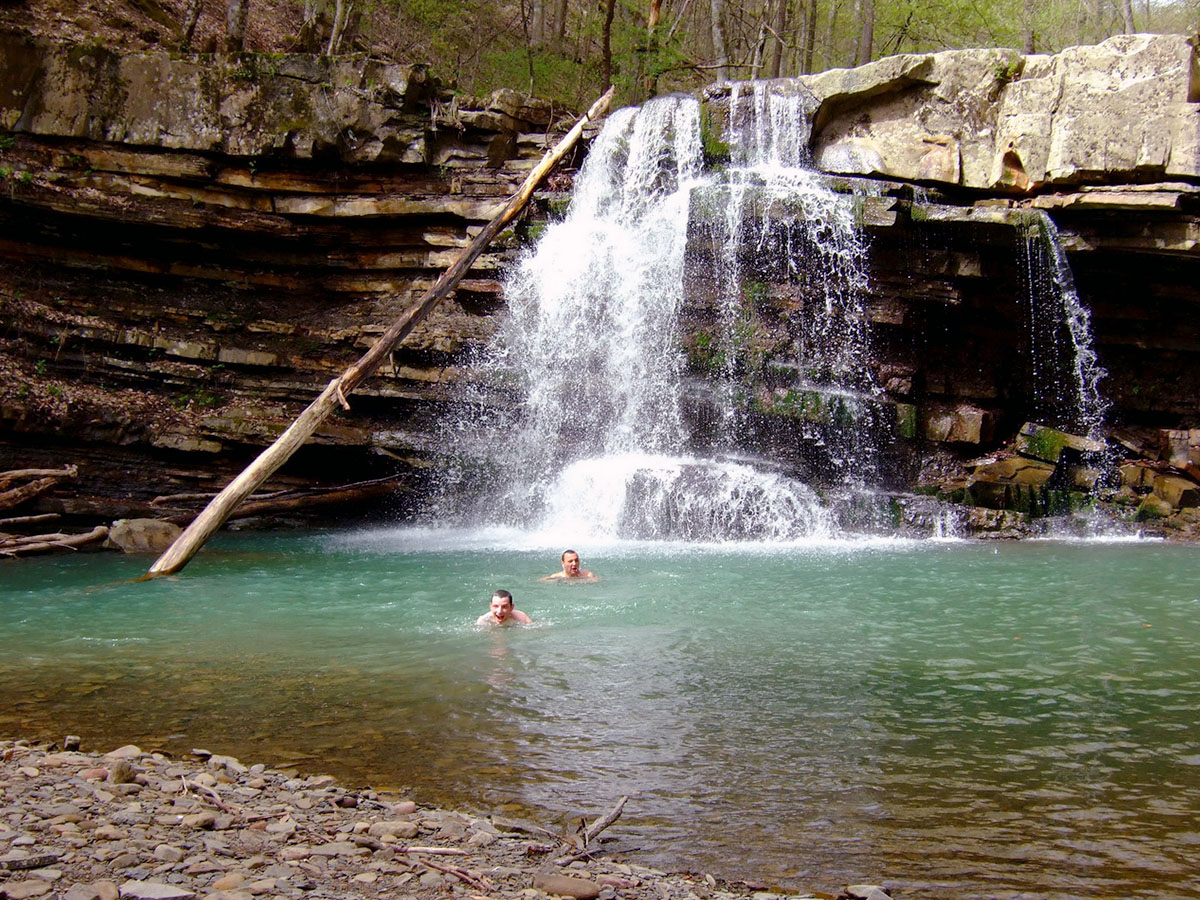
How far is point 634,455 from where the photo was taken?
15922mm

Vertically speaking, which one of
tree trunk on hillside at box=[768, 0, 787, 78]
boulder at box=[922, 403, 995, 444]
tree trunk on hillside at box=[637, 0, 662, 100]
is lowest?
boulder at box=[922, 403, 995, 444]

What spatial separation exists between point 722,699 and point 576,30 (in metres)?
25.2

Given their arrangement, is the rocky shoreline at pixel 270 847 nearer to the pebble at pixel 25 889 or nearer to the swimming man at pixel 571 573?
the pebble at pixel 25 889

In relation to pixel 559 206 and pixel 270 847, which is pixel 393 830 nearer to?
pixel 270 847

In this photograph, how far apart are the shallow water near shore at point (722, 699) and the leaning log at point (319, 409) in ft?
1.87

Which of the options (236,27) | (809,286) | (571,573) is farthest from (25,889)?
(236,27)

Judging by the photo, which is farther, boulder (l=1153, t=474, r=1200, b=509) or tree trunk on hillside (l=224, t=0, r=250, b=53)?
tree trunk on hillside (l=224, t=0, r=250, b=53)

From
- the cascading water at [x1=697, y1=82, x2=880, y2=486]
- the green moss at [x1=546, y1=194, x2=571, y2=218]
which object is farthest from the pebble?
the green moss at [x1=546, y1=194, x2=571, y2=218]

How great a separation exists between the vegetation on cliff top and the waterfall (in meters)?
7.83

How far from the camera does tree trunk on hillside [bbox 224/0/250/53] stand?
18281 mm

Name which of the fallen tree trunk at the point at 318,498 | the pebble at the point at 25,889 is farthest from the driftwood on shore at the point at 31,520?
the pebble at the point at 25,889

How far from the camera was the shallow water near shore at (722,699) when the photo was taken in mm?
4219

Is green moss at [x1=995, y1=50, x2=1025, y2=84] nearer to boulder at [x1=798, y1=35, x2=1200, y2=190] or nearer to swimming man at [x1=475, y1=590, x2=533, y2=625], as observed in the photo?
boulder at [x1=798, y1=35, x2=1200, y2=190]

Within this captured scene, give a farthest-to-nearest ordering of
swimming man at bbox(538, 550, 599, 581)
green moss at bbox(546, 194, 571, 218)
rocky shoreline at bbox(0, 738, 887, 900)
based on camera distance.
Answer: green moss at bbox(546, 194, 571, 218) → swimming man at bbox(538, 550, 599, 581) → rocky shoreline at bbox(0, 738, 887, 900)
